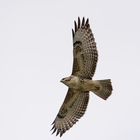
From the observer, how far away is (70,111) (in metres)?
16.7

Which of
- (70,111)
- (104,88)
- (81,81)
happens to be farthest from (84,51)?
(70,111)

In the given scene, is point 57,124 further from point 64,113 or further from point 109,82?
point 109,82

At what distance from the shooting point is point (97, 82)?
1503cm

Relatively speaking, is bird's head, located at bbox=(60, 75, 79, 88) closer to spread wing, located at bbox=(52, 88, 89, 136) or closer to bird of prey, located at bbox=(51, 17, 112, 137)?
bird of prey, located at bbox=(51, 17, 112, 137)

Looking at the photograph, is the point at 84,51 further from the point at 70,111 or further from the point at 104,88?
the point at 70,111

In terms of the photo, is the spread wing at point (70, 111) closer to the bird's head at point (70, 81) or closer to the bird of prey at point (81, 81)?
the bird of prey at point (81, 81)

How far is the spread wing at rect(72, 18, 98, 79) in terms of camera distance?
51.0 ft

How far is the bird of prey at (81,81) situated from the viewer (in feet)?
49.6

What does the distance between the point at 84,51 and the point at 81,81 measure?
0.86 meters

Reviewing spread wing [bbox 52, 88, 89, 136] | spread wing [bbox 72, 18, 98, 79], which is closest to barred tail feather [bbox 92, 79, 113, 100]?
spread wing [bbox 72, 18, 98, 79]

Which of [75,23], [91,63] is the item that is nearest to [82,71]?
[91,63]

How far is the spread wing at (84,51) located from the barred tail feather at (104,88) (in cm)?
52

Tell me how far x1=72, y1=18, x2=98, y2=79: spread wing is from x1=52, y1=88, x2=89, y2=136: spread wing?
578mm

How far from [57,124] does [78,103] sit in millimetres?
1057
